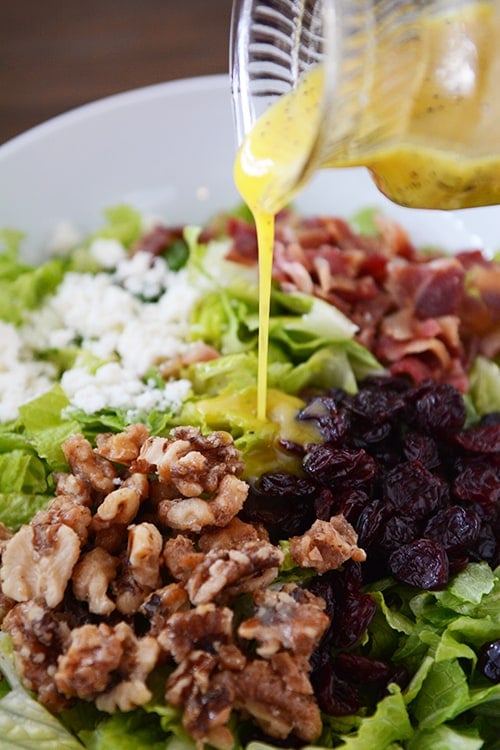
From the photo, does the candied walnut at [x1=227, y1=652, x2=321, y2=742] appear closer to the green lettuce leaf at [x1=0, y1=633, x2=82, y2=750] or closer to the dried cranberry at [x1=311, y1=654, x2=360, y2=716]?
the dried cranberry at [x1=311, y1=654, x2=360, y2=716]

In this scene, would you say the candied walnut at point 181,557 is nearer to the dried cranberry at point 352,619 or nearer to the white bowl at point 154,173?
the dried cranberry at point 352,619

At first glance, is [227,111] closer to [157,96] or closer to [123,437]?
[157,96]

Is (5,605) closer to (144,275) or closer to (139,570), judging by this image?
(139,570)

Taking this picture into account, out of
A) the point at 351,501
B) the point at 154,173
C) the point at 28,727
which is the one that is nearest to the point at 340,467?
the point at 351,501

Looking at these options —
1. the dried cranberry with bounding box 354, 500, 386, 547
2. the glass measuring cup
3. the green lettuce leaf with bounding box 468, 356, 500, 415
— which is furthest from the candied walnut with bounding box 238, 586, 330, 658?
the green lettuce leaf with bounding box 468, 356, 500, 415

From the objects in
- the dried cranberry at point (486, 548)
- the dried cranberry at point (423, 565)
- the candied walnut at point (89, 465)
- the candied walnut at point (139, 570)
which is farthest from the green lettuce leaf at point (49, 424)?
the dried cranberry at point (486, 548)

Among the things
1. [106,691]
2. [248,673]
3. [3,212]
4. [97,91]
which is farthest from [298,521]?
[97,91]
